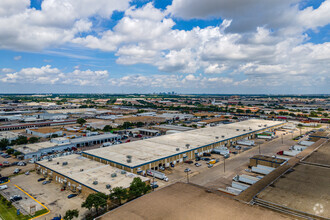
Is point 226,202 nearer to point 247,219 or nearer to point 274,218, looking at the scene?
point 247,219

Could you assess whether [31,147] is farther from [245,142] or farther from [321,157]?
[321,157]

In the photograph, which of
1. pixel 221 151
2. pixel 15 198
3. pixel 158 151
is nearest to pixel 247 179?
pixel 221 151

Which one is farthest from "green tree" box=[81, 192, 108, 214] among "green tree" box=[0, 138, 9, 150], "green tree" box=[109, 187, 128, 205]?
"green tree" box=[0, 138, 9, 150]

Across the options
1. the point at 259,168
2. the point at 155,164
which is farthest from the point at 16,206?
the point at 259,168

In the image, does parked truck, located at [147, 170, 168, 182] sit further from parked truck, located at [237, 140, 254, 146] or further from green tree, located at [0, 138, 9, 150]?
green tree, located at [0, 138, 9, 150]

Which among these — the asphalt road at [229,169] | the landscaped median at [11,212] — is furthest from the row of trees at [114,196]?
the asphalt road at [229,169]

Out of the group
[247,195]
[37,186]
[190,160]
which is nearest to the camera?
[247,195]

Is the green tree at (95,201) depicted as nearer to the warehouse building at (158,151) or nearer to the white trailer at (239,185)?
the warehouse building at (158,151)
